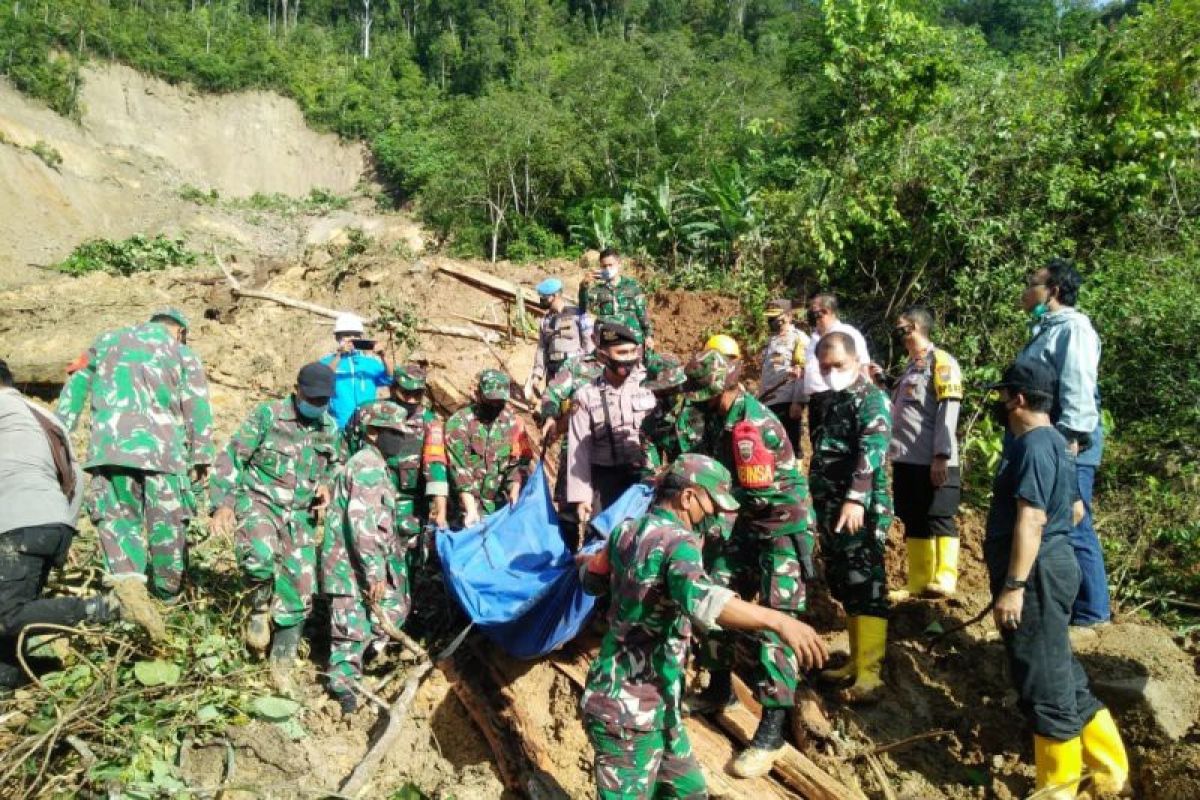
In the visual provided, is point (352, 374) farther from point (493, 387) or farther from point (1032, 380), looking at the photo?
point (1032, 380)

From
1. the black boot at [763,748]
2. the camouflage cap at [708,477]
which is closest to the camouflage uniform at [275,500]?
the black boot at [763,748]

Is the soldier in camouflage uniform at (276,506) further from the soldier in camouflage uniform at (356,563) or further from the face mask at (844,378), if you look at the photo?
the face mask at (844,378)

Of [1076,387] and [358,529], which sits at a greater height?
[1076,387]

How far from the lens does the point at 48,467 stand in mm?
4031

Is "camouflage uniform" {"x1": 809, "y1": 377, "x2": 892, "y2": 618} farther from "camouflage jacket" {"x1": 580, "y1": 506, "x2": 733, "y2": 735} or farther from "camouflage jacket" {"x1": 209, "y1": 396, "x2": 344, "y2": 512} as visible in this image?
"camouflage jacket" {"x1": 209, "y1": 396, "x2": 344, "y2": 512}

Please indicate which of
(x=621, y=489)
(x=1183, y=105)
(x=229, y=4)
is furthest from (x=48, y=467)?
(x=229, y=4)

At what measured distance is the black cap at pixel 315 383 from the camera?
182 inches

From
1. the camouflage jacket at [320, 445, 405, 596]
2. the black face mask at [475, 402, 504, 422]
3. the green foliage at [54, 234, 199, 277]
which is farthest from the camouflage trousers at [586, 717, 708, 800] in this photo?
the green foliage at [54, 234, 199, 277]

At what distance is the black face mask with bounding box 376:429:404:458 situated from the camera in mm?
4946

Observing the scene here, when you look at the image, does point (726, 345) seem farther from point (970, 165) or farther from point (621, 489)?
point (970, 165)

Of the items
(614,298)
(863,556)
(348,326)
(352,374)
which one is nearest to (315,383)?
(352,374)

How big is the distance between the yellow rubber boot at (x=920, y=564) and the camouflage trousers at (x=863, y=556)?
836 millimetres

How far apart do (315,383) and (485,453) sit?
1.14 m

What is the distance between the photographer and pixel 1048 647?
3.21 meters
